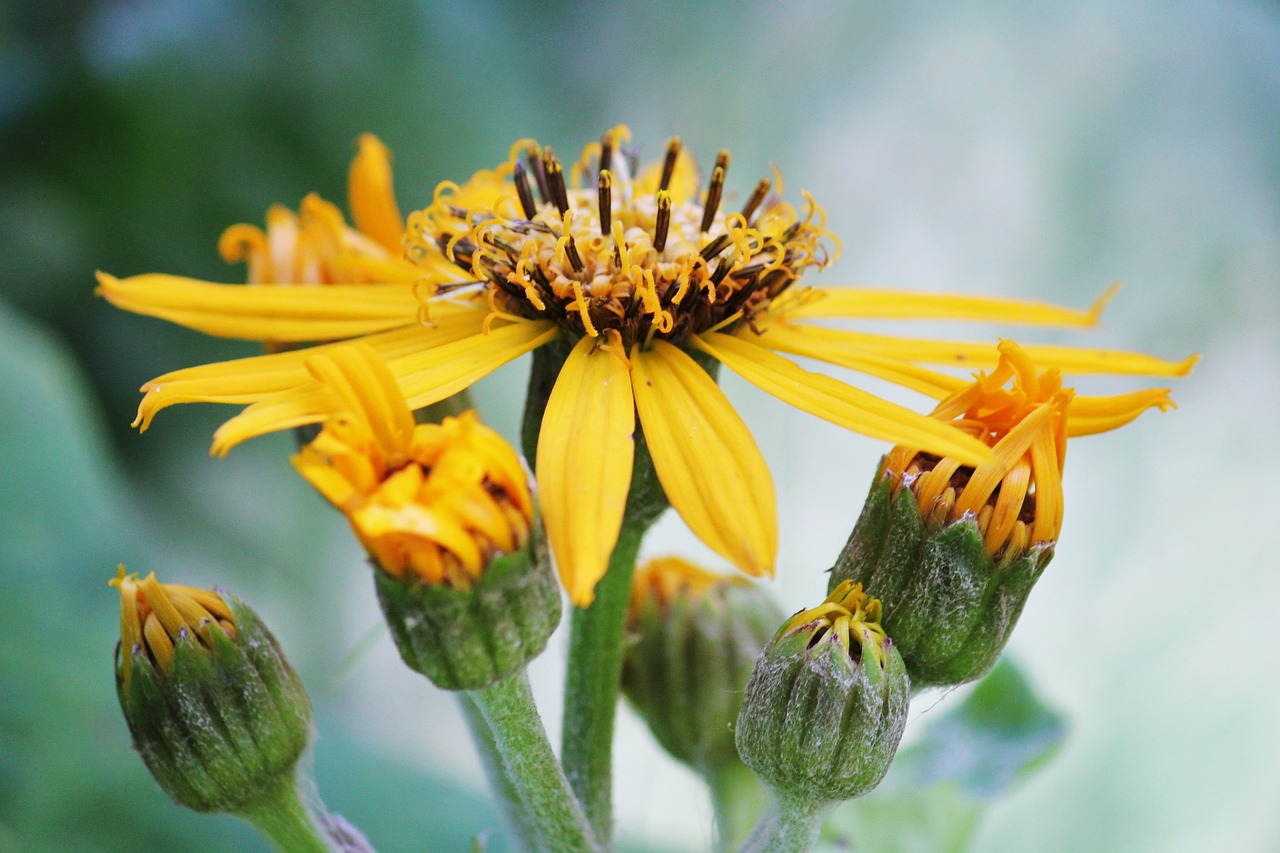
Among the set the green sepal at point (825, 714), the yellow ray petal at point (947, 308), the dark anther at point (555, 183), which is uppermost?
the dark anther at point (555, 183)

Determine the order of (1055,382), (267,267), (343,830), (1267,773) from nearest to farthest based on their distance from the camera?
(1055,382), (343,830), (267,267), (1267,773)

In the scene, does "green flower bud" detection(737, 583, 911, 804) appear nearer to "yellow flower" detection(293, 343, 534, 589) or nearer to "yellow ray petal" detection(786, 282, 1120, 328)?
"yellow flower" detection(293, 343, 534, 589)

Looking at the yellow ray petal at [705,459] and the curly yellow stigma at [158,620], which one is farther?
the curly yellow stigma at [158,620]

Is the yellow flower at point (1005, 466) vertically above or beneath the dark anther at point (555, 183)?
beneath

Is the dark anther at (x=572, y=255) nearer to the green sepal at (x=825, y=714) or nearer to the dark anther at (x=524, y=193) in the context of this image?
the dark anther at (x=524, y=193)

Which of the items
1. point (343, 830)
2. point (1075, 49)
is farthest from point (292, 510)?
point (1075, 49)

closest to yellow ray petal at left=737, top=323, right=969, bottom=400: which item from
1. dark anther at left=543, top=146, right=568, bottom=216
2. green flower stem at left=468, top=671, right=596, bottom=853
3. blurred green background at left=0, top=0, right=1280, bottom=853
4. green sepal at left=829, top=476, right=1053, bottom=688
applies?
green sepal at left=829, top=476, right=1053, bottom=688

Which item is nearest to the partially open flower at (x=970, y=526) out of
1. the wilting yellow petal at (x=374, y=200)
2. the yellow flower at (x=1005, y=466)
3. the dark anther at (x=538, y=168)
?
the yellow flower at (x=1005, y=466)

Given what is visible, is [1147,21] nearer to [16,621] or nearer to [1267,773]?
[1267,773]
